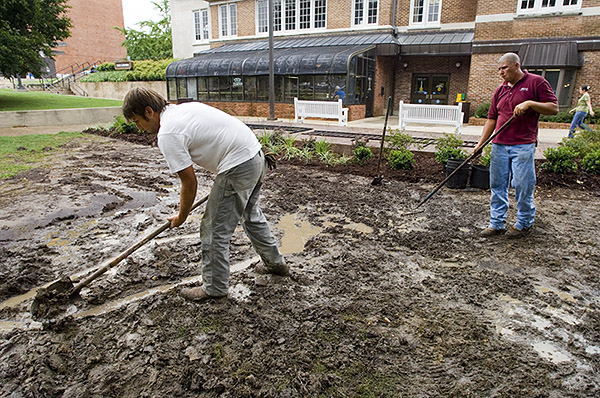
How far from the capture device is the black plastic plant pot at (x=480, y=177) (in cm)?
695

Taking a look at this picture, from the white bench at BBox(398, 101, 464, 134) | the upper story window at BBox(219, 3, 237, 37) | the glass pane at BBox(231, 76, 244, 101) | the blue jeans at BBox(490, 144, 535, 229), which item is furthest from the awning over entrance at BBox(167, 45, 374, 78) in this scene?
the blue jeans at BBox(490, 144, 535, 229)

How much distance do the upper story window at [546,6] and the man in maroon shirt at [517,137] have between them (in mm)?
14101

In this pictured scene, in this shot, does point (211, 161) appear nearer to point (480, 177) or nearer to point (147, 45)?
point (480, 177)

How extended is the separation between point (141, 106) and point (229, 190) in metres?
0.88

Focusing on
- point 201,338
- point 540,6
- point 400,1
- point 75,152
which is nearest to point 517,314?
point 201,338

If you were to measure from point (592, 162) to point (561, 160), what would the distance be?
2.12ft

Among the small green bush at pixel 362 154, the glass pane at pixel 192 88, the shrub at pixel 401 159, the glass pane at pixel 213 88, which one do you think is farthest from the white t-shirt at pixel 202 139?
the glass pane at pixel 192 88

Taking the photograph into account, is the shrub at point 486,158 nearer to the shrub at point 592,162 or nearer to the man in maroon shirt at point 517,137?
the shrub at point 592,162

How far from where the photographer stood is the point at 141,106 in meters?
2.91

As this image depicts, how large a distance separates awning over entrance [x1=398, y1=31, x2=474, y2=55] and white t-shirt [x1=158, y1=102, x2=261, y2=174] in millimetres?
17931

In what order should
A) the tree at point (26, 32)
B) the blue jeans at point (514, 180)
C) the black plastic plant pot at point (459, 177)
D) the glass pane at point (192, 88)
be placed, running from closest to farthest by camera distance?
1. the blue jeans at point (514, 180)
2. the black plastic plant pot at point (459, 177)
3. the tree at point (26, 32)
4. the glass pane at point (192, 88)

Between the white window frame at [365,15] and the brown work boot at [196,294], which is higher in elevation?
the white window frame at [365,15]

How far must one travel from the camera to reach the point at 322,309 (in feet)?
11.0

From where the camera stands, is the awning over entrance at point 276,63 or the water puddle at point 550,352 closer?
the water puddle at point 550,352
